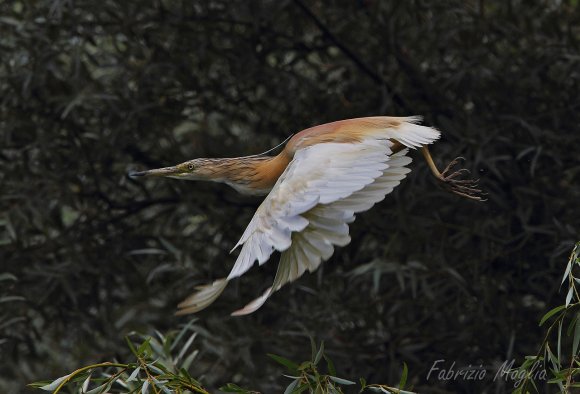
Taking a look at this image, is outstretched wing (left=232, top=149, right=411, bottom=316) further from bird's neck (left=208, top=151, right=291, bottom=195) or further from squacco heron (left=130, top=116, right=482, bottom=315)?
bird's neck (left=208, top=151, right=291, bottom=195)

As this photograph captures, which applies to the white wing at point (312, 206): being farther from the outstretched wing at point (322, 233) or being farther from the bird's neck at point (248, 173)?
the bird's neck at point (248, 173)

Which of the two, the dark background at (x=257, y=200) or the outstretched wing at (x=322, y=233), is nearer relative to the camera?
the outstretched wing at (x=322, y=233)

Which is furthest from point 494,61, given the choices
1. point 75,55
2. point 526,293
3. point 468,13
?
point 75,55

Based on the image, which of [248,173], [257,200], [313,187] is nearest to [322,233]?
[313,187]

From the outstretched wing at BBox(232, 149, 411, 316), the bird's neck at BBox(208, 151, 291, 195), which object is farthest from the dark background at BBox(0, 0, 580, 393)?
the outstretched wing at BBox(232, 149, 411, 316)

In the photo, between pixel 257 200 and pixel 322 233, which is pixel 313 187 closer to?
pixel 322 233

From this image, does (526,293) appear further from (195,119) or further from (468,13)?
(195,119)

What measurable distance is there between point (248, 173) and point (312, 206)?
603 millimetres

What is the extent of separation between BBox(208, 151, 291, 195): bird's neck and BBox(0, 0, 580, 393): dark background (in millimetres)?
673

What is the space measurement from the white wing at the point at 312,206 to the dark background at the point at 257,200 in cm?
86

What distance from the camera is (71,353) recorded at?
327 cm

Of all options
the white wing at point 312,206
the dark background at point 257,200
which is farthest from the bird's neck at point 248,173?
the dark background at point 257,200

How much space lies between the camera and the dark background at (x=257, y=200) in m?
2.98

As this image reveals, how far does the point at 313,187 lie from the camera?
6.25 feet
